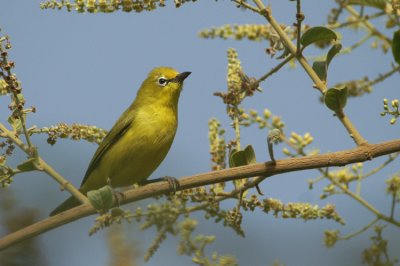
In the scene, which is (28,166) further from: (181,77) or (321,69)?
(181,77)

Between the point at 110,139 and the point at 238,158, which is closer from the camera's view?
the point at 238,158

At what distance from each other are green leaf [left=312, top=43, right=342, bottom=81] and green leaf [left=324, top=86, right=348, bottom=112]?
0.49 feet

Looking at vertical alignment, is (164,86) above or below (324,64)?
above

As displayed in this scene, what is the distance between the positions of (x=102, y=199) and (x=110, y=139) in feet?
7.86

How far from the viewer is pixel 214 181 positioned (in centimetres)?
130

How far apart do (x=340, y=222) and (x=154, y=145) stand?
2.17 metres

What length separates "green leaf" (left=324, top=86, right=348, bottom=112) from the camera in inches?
57.3

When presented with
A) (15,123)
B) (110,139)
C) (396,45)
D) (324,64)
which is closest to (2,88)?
(15,123)

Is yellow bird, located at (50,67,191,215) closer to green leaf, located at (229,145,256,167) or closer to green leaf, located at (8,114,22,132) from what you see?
green leaf, located at (8,114,22,132)

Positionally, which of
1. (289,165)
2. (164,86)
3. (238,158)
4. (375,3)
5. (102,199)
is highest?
(164,86)

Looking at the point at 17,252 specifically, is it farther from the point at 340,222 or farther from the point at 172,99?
the point at 172,99

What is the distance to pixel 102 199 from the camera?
1.40 m

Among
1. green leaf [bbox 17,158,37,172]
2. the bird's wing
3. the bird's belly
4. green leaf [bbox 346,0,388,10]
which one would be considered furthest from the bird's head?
green leaf [bbox 17,158,37,172]

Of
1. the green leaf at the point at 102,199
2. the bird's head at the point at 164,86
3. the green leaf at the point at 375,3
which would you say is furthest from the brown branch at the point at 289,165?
the bird's head at the point at 164,86
